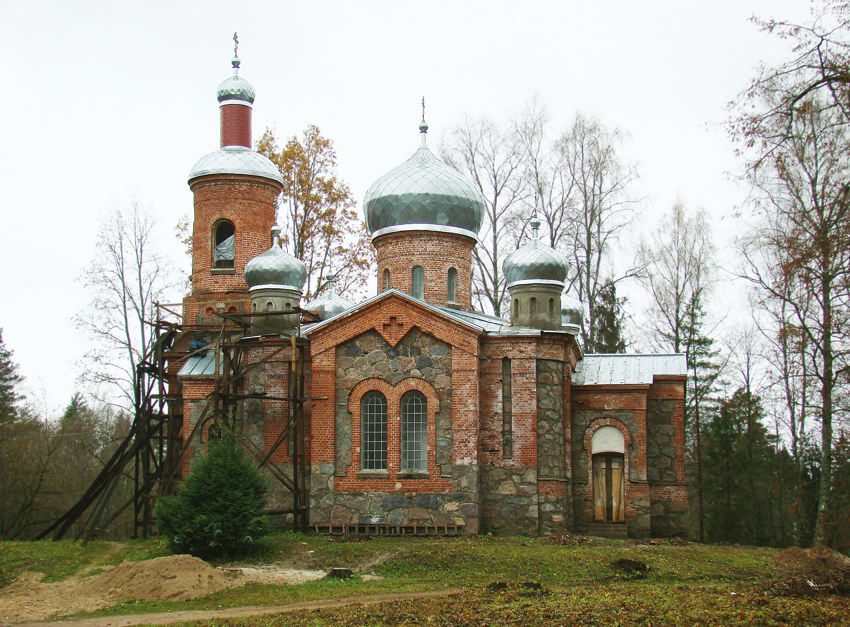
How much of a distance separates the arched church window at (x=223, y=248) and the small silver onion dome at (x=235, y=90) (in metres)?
3.51

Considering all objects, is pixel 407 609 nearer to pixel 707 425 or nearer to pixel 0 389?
pixel 707 425

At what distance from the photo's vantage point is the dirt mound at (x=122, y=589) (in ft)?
51.0

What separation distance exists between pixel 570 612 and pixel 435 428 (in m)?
8.94

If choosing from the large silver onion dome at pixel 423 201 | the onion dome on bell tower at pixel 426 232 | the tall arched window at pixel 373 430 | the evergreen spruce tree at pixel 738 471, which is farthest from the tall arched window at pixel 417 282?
the evergreen spruce tree at pixel 738 471

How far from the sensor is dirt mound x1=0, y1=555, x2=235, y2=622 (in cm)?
1555

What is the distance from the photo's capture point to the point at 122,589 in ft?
53.1

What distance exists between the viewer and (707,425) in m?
33.4

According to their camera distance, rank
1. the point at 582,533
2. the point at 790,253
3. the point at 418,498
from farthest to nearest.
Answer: the point at 582,533
the point at 418,498
the point at 790,253

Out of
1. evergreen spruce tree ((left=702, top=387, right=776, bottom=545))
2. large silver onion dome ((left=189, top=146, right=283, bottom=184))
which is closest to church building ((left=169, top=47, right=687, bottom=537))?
large silver onion dome ((left=189, top=146, right=283, bottom=184))

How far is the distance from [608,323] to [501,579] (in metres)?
19.0

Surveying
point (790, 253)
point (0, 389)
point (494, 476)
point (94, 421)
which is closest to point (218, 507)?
point (494, 476)

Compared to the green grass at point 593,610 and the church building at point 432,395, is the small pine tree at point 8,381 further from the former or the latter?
the green grass at point 593,610

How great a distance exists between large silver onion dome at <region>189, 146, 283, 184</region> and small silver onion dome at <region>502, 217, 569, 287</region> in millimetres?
8049

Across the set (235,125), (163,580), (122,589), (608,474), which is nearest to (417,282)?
(608,474)
